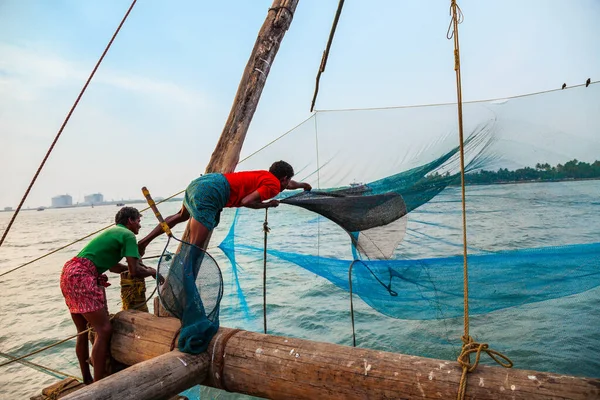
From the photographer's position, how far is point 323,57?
4414 mm

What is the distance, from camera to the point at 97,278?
10.5ft

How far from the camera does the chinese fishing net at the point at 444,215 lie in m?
3.15

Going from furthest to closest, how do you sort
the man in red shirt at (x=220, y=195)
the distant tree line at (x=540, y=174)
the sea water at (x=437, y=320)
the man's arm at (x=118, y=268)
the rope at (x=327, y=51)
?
the rope at (x=327, y=51), the man's arm at (x=118, y=268), the sea water at (x=437, y=320), the distant tree line at (x=540, y=174), the man in red shirt at (x=220, y=195)

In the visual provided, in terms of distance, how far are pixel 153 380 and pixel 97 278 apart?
1.33m

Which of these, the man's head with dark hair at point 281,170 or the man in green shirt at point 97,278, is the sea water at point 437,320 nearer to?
the man's head with dark hair at point 281,170

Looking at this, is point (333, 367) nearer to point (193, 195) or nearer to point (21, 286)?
point (193, 195)

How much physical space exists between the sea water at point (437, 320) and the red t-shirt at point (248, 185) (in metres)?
0.91

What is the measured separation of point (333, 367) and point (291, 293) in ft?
17.1

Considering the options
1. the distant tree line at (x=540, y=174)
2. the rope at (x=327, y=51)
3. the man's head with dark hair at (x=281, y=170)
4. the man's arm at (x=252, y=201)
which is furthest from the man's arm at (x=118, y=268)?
the distant tree line at (x=540, y=174)

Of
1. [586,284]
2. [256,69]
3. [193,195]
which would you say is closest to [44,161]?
[193,195]

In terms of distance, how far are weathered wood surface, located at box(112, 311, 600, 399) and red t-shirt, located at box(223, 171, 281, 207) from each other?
3.16ft

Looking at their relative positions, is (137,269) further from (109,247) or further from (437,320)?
(437,320)

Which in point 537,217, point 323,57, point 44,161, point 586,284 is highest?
point 323,57

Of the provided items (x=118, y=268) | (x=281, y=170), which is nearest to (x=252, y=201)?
(x=281, y=170)
